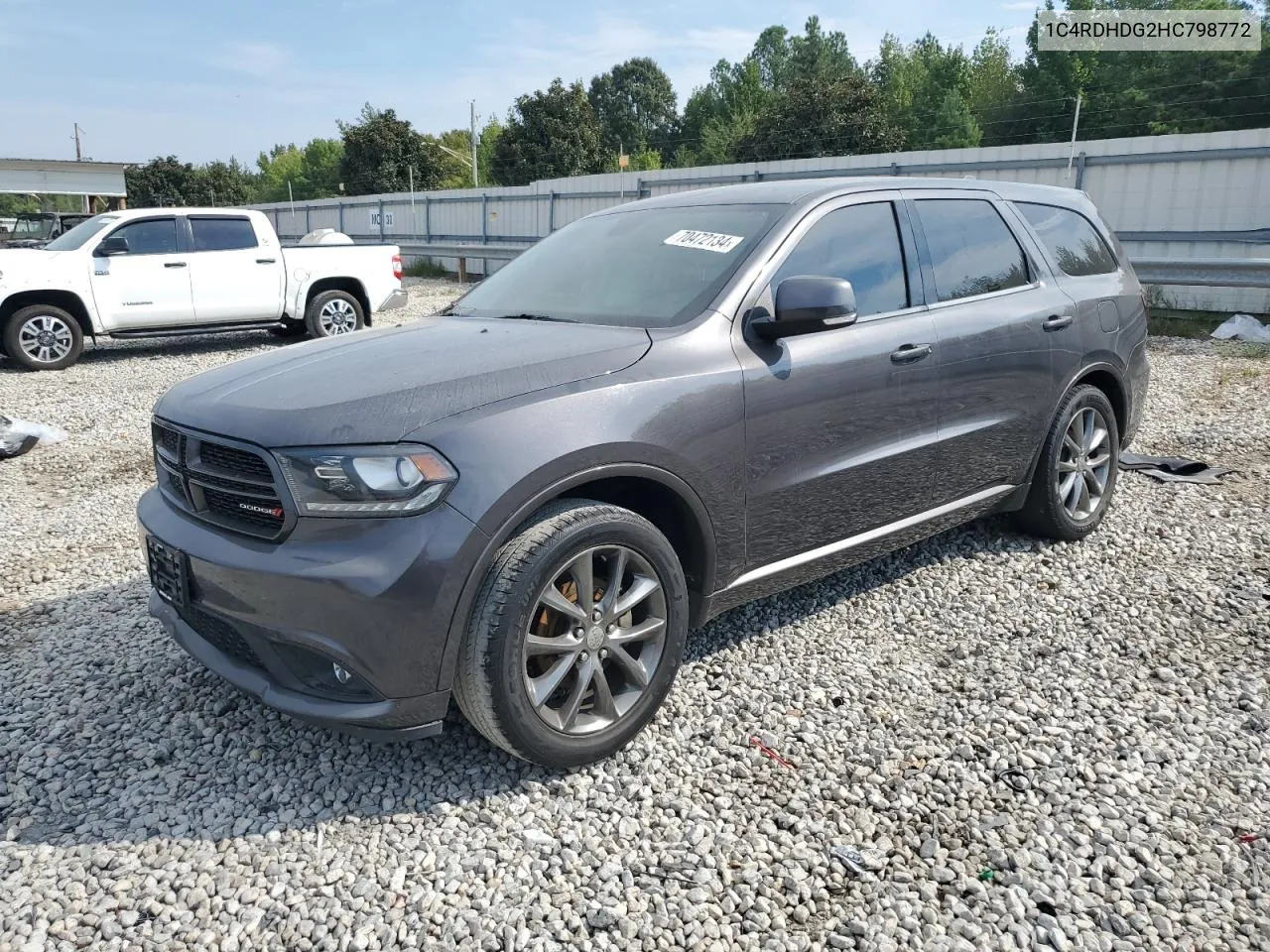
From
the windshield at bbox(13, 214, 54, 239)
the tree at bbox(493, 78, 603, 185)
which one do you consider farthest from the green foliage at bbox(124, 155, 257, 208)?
the windshield at bbox(13, 214, 54, 239)

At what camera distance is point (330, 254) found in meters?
12.2

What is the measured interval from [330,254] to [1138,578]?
34.5 ft

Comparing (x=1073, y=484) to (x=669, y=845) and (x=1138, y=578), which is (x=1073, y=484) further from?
(x=669, y=845)

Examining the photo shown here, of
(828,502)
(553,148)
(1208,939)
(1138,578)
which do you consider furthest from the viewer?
(553,148)

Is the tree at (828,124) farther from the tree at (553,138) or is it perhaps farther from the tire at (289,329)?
the tire at (289,329)

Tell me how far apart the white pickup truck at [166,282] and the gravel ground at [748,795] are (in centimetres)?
747

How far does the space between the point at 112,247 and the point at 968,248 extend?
10.0 metres

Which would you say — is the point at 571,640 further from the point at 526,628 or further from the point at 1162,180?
the point at 1162,180

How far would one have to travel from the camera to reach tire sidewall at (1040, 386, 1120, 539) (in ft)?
14.9

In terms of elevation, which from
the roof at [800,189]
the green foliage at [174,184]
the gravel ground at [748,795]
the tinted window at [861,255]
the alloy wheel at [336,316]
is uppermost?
the green foliage at [174,184]

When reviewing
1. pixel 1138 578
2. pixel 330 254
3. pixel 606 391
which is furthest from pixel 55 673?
pixel 330 254

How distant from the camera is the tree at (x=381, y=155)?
52750 millimetres

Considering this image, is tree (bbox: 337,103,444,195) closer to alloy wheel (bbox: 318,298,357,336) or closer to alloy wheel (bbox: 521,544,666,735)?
alloy wheel (bbox: 318,298,357,336)

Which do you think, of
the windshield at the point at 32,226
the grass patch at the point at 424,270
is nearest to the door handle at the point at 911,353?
the windshield at the point at 32,226
